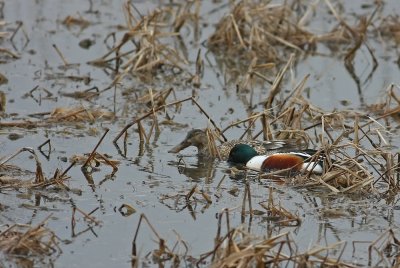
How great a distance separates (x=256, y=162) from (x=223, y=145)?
458mm

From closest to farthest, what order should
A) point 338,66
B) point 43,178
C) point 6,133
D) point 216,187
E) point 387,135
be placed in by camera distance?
point 43,178, point 216,187, point 6,133, point 387,135, point 338,66

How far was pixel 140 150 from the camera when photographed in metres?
10.5

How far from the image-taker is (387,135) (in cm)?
1122

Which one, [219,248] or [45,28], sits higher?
[45,28]

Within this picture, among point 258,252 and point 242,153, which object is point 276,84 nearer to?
point 242,153

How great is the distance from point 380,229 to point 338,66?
6365mm

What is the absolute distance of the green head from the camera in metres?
10.3

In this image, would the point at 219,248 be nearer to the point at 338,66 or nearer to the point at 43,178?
the point at 43,178

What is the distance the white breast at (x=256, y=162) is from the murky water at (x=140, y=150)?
24 centimetres

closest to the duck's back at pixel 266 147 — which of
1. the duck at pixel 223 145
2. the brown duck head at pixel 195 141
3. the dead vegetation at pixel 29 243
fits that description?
the duck at pixel 223 145

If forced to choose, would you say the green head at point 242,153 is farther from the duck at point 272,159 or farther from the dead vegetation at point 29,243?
the dead vegetation at point 29,243

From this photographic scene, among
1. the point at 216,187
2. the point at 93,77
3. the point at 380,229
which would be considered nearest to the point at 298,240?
the point at 380,229

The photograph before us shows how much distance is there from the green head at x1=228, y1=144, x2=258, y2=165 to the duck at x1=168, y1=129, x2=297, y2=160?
0.20 feet

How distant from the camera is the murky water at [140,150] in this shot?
7.98 m
